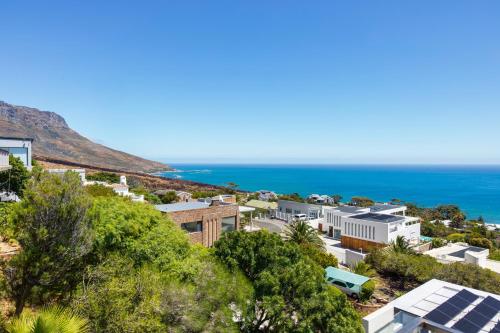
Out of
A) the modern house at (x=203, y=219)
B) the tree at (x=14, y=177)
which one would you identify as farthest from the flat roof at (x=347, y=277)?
the tree at (x=14, y=177)

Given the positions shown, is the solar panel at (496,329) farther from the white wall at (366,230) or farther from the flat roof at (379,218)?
the flat roof at (379,218)

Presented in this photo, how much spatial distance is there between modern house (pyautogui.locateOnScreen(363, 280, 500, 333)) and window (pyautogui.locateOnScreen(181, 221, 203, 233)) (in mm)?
13172

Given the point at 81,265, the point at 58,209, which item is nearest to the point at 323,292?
the point at 81,265

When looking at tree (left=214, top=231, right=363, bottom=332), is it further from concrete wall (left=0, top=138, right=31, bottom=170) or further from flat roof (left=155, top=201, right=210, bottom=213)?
concrete wall (left=0, top=138, right=31, bottom=170)

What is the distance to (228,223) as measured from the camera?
76.3ft

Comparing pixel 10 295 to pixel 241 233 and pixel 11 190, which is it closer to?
pixel 241 233

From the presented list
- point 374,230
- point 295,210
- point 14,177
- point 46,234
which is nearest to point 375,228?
point 374,230

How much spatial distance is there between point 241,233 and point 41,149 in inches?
6625

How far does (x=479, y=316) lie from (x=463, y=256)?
24110 mm

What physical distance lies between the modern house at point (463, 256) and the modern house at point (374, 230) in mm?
3205

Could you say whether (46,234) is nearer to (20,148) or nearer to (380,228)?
(20,148)

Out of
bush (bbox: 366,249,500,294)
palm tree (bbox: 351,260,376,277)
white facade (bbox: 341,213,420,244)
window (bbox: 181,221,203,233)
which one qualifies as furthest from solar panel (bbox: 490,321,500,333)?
white facade (bbox: 341,213,420,244)

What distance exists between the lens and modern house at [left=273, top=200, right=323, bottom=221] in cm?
4872

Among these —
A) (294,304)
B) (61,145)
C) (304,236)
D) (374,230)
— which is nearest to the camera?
(294,304)
